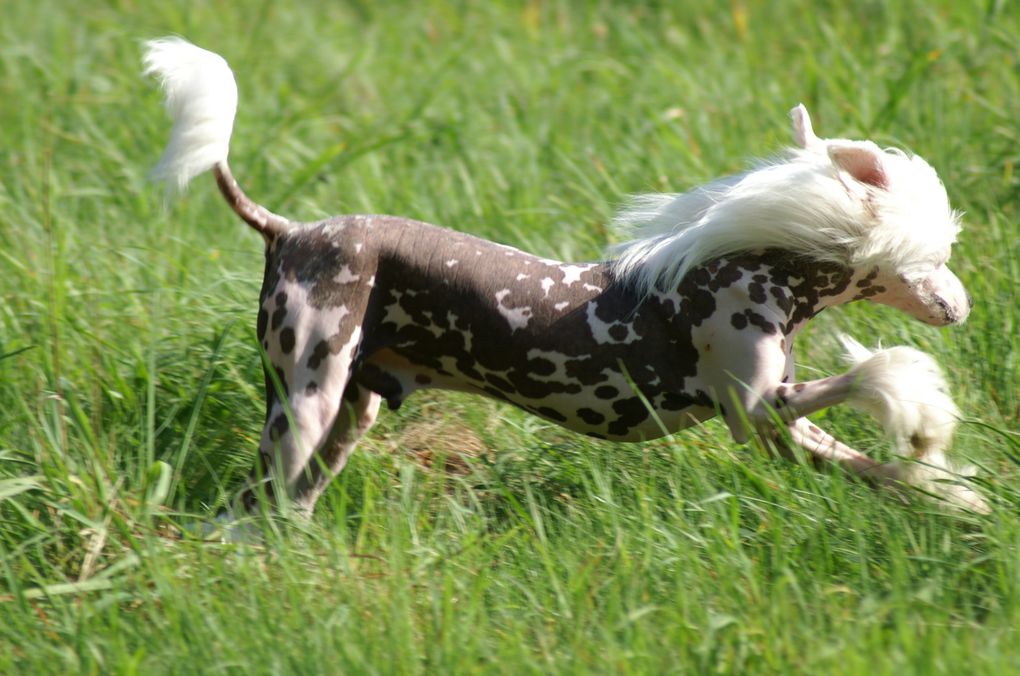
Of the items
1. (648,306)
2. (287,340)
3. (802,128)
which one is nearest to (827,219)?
(802,128)

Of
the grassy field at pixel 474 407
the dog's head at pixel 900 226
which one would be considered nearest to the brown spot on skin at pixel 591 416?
the grassy field at pixel 474 407

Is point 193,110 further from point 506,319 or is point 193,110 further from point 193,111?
point 506,319

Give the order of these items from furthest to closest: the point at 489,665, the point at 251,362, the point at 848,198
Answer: the point at 251,362
the point at 848,198
the point at 489,665

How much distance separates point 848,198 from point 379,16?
471 cm

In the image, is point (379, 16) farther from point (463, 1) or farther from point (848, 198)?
point (848, 198)

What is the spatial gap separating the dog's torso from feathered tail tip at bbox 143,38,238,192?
12.0 inches

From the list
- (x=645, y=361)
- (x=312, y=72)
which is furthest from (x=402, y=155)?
(x=645, y=361)

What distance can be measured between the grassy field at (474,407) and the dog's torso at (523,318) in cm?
26

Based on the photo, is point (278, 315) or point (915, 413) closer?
point (915, 413)

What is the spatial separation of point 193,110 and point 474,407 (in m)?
1.22

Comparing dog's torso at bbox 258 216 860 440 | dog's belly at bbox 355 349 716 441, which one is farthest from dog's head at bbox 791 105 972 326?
dog's belly at bbox 355 349 716 441

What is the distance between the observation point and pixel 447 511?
3322 mm

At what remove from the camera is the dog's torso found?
3053mm

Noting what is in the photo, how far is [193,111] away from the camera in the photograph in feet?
10.3
